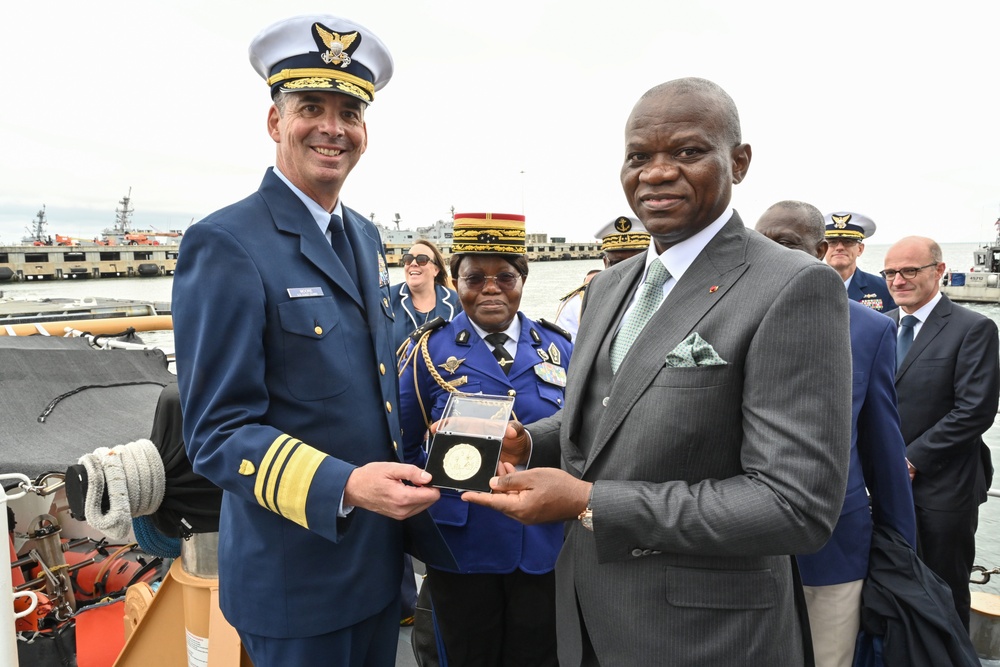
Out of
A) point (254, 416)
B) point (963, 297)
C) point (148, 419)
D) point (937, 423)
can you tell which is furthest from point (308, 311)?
point (963, 297)

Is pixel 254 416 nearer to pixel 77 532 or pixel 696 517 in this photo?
pixel 696 517

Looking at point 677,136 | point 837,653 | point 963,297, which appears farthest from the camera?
point 963,297

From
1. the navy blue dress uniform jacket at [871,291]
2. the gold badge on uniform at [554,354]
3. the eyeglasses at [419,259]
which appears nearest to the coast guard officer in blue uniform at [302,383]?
the gold badge on uniform at [554,354]

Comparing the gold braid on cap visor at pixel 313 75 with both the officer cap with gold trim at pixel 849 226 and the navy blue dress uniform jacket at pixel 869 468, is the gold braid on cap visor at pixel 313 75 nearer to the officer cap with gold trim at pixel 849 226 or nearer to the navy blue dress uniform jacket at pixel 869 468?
the navy blue dress uniform jacket at pixel 869 468

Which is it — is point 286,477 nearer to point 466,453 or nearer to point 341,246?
point 466,453

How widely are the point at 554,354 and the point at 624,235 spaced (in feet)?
9.29

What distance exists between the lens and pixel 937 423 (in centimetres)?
357

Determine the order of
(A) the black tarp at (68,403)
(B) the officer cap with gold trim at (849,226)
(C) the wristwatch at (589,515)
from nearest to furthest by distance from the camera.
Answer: (C) the wristwatch at (589,515)
(A) the black tarp at (68,403)
(B) the officer cap with gold trim at (849,226)

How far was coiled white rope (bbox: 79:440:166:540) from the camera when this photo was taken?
2.25 m

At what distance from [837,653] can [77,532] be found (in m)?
5.11

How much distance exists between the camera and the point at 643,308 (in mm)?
1719

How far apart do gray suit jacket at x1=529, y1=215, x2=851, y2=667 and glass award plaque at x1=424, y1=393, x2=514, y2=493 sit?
254 mm

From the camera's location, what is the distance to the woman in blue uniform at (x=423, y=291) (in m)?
6.00

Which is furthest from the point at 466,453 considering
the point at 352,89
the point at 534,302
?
the point at 534,302
